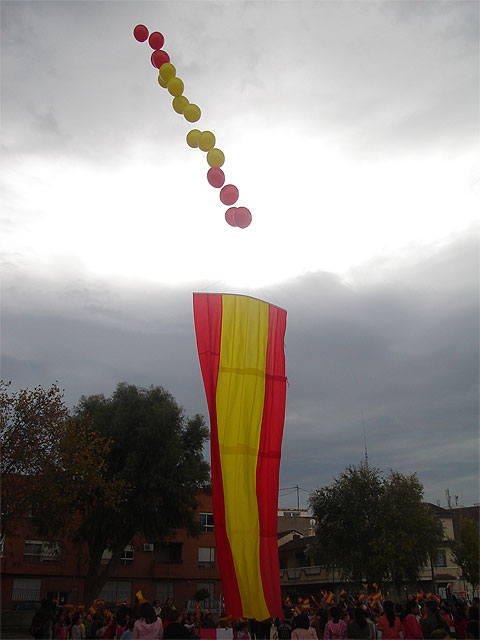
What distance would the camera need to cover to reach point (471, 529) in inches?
1553

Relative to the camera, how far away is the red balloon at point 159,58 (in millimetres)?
11367

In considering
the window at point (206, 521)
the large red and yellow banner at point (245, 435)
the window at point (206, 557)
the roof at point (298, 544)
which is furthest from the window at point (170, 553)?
the large red and yellow banner at point (245, 435)

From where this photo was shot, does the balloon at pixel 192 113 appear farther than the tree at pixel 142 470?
No

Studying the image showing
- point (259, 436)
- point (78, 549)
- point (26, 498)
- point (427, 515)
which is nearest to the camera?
point (259, 436)

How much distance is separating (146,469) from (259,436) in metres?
21.7

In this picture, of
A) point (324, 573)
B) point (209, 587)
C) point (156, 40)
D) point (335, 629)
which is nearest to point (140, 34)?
point (156, 40)

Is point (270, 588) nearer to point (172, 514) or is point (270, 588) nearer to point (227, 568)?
point (227, 568)

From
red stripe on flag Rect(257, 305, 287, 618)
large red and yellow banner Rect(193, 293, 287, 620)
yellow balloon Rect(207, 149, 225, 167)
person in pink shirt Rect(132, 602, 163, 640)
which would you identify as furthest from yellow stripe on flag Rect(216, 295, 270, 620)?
yellow balloon Rect(207, 149, 225, 167)

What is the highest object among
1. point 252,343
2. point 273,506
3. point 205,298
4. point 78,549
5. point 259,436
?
point 205,298

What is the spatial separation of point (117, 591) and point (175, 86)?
3536 cm

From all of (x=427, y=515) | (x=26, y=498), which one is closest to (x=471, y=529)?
(x=427, y=515)

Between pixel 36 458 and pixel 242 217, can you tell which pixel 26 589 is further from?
pixel 242 217

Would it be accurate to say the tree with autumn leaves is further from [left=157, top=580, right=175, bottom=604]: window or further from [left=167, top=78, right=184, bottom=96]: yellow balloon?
[left=167, top=78, right=184, bottom=96]: yellow balloon

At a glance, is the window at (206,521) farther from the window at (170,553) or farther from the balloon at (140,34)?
the balloon at (140,34)
